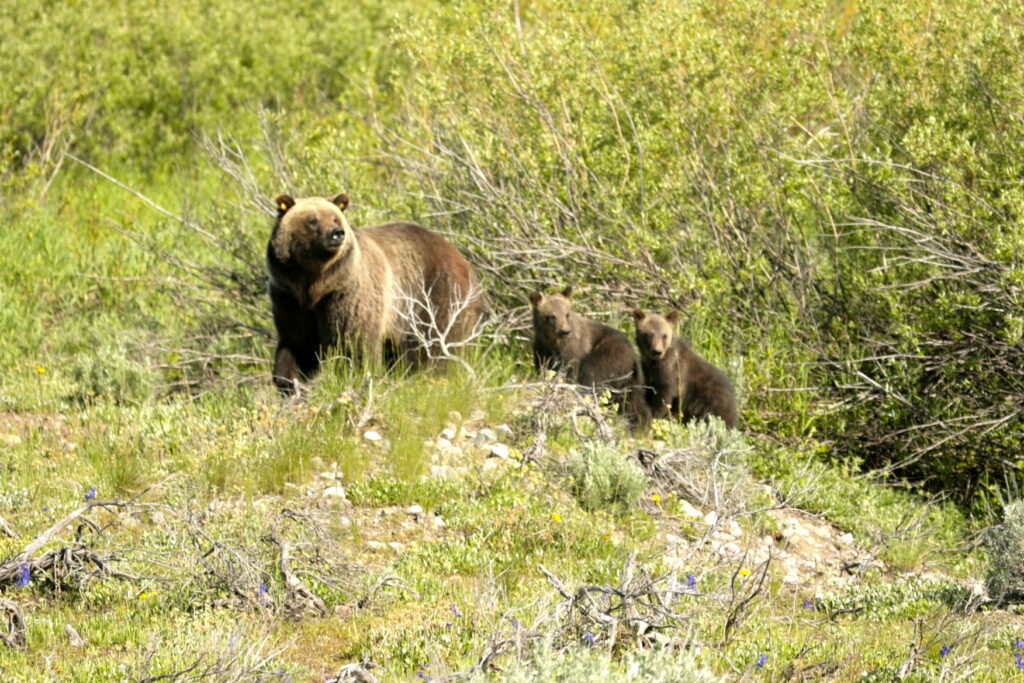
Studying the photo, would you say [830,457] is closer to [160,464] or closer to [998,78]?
[998,78]

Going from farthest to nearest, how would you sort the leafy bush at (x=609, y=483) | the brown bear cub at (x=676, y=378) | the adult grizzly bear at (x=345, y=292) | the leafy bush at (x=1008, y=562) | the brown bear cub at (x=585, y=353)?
the adult grizzly bear at (x=345, y=292) → the brown bear cub at (x=585, y=353) → the brown bear cub at (x=676, y=378) → the leafy bush at (x=609, y=483) → the leafy bush at (x=1008, y=562)

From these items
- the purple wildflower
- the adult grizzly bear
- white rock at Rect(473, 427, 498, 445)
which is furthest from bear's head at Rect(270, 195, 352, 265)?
the purple wildflower

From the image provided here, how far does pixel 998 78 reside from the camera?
31.3 ft

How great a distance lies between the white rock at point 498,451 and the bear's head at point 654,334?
5.25 feet

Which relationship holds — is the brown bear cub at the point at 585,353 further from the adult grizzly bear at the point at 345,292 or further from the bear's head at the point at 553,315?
the adult grizzly bear at the point at 345,292

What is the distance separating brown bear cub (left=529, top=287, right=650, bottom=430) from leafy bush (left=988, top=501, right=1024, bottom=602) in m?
3.10

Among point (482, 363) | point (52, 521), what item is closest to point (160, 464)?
→ point (52, 521)

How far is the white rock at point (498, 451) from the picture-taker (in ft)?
27.2

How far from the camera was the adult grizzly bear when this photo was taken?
31.6 feet

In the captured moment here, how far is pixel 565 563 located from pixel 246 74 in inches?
516

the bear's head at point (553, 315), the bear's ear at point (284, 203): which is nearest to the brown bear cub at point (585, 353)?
the bear's head at point (553, 315)

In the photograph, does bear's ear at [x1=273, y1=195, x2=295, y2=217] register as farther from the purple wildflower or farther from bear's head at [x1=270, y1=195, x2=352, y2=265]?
the purple wildflower

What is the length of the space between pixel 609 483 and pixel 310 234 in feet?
10.9

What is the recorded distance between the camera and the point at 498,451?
27.3 feet
